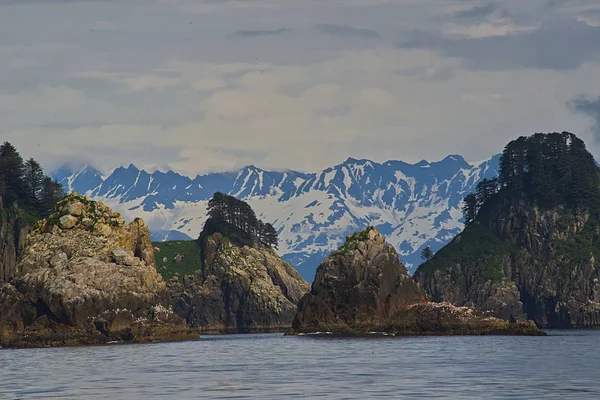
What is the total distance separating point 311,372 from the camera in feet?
403

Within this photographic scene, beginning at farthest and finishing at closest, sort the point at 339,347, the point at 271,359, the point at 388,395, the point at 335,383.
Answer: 1. the point at 339,347
2. the point at 271,359
3. the point at 335,383
4. the point at 388,395

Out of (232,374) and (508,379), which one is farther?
(232,374)

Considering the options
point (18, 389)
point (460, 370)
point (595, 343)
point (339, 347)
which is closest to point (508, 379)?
point (460, 370)

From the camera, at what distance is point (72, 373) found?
408 ft

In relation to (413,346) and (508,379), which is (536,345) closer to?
(413,346)

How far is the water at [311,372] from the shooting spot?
320 ft

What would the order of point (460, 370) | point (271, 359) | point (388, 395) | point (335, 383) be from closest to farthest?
point (388, 395) < point (335, 383) < point (460, 370) < point (271, 359)

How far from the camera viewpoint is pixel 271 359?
153000 mm

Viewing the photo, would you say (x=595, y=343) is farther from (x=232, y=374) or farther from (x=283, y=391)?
(x=283, y=391)

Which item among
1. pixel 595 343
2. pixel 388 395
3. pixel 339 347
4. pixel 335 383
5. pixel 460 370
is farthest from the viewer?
pixel 595 343

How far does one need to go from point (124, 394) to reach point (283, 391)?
45.8 ft

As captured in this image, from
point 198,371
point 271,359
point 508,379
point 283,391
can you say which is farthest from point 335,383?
point 271,359

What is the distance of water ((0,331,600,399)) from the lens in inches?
3841

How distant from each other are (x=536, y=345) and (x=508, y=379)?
78168 mm
